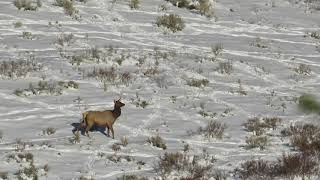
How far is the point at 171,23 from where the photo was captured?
52.0 feet

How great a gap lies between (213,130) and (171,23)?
21.0ft

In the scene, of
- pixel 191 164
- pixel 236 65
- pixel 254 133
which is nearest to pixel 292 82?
pixel 236 65

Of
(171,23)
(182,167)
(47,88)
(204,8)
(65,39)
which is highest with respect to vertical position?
(204,8)

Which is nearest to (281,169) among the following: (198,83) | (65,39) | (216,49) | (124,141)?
(124,141)

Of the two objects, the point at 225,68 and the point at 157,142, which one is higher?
the point at 225,68

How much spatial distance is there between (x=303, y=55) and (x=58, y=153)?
26.6ft

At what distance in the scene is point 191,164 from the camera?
28.1 ft

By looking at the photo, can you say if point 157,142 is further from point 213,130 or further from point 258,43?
point 258,43

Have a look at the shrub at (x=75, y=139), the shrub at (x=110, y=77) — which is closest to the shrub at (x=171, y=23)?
the shrub at (x=110, y=77)

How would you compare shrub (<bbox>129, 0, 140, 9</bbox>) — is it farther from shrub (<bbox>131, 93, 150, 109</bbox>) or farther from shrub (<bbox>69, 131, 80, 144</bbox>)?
shrub (<bbox>69, 131, 80, 144</bbox>)

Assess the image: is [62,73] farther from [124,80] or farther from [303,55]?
[303,55]

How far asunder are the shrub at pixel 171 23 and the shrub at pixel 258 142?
661 centimetres

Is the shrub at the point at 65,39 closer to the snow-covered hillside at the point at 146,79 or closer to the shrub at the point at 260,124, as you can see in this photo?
the snow-covered hillside at the point at 146,79

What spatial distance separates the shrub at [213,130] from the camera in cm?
985
